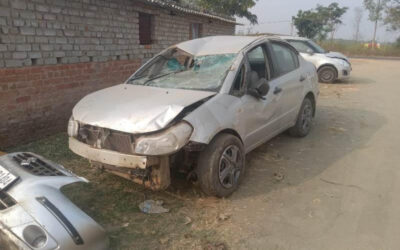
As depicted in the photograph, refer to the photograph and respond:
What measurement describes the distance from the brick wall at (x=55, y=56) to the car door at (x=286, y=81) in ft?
12.7

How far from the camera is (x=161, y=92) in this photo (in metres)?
3.71

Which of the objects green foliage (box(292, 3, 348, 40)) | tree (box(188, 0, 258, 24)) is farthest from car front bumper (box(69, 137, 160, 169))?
green foliage (box(292, 3, 348, 40))

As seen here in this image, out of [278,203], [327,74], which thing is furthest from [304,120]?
[327,74]

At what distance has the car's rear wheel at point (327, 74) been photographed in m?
12.4

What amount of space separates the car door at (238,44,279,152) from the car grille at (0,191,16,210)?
234cm

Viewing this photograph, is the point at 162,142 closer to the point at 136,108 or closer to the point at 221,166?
the point at 136,108

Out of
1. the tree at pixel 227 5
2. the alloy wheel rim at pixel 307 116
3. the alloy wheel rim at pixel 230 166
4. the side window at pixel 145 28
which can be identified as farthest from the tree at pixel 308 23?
the alloy wheel rim at pixel 230 166

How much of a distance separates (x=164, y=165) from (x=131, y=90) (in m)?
1.23

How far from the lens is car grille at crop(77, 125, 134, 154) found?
3094mm

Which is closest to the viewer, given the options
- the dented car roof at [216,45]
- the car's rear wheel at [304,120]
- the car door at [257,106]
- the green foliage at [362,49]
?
the car door at [257,106]

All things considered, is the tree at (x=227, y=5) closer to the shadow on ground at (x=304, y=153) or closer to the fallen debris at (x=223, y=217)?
the shadow on ground at (x=304, y=153)

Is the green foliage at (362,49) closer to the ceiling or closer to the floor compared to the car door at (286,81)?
closer to the ceiling

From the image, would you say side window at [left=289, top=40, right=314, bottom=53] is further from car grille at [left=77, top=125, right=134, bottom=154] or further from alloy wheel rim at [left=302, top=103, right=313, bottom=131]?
car grille at [left=77, top=125, right=134, bottom=154]

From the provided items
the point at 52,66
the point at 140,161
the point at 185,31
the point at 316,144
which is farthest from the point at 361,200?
the point at 185,31
